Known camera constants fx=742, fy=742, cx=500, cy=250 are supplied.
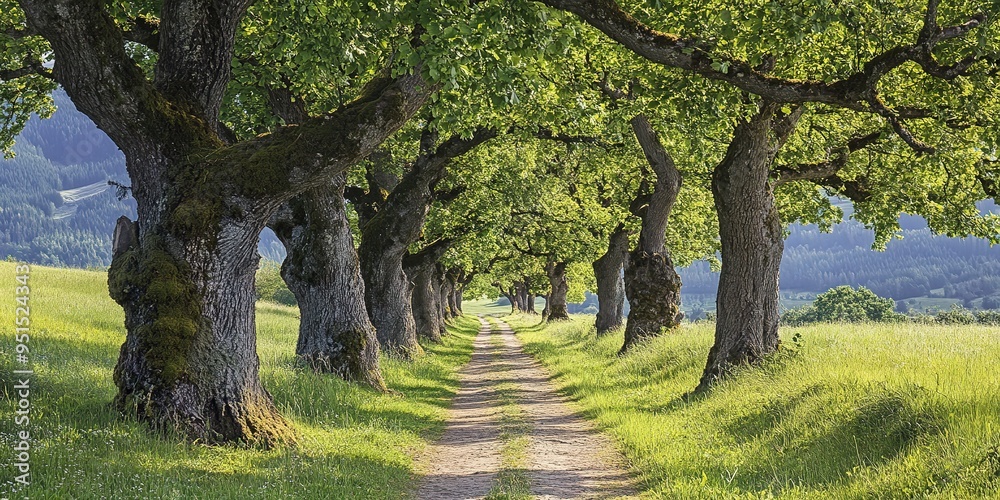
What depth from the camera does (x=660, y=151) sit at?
65.2 ft

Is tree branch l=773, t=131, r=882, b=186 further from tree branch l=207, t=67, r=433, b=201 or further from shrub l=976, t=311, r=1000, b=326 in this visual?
tree branch l=207, t=67, r=433, b=201

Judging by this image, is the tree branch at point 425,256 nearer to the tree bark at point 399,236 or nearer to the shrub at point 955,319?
the tree bark at point 399,236

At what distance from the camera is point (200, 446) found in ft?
28.5

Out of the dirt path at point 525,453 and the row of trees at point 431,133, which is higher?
the row of trees at point 431,133

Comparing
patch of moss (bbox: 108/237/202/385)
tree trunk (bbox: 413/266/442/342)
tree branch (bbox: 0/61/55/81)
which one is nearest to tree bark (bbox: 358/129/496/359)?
tree branch (bbox: 0/61/55/81)

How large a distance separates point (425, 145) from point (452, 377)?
6.80m

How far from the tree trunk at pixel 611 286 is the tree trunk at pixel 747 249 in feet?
51.5

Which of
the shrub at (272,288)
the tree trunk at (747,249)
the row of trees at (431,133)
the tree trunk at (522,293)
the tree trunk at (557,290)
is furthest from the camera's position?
the shrub at (272,288)

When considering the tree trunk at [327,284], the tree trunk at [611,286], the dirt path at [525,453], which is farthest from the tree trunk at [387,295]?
the tree trunk at [611,286]

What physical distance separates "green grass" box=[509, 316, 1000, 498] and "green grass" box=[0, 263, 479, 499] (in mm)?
3387

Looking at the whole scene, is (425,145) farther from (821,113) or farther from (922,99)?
(922,99)

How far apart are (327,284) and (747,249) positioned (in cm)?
890

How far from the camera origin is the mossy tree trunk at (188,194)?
29.4 feet

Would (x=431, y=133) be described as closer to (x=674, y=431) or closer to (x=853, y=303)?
(x=674, y=431)
